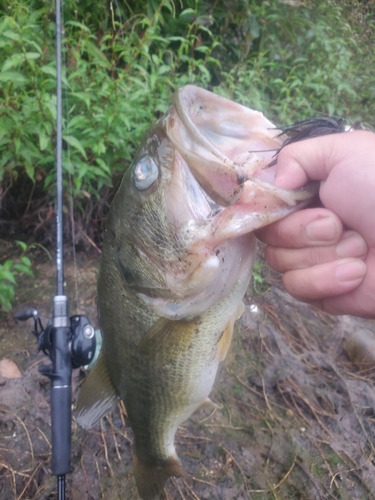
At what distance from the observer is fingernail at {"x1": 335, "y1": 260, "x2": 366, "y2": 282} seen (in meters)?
0.93

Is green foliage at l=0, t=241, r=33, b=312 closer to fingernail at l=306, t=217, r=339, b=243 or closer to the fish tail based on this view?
the fish tail

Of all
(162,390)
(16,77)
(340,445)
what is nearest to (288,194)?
(162,390)

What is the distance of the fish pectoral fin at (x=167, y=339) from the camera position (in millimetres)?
1205

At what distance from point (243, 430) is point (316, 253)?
1.67m

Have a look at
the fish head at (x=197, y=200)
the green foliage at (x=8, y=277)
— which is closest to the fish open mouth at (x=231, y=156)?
the fish head at (x=197, y=200)

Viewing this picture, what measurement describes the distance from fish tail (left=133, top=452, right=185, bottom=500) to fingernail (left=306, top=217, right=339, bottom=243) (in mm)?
1205

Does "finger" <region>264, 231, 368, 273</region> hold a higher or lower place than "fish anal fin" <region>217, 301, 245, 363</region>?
higher

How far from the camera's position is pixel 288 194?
0.92 m

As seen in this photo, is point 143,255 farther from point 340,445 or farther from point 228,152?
point 340,445

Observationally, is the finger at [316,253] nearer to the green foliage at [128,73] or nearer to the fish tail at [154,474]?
the fish tail at [154,474]

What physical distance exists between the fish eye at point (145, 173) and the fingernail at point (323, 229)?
42 centimetres

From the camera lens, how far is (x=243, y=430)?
228cm

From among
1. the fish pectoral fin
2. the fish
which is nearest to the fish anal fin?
the fish

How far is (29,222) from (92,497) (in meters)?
1.95
